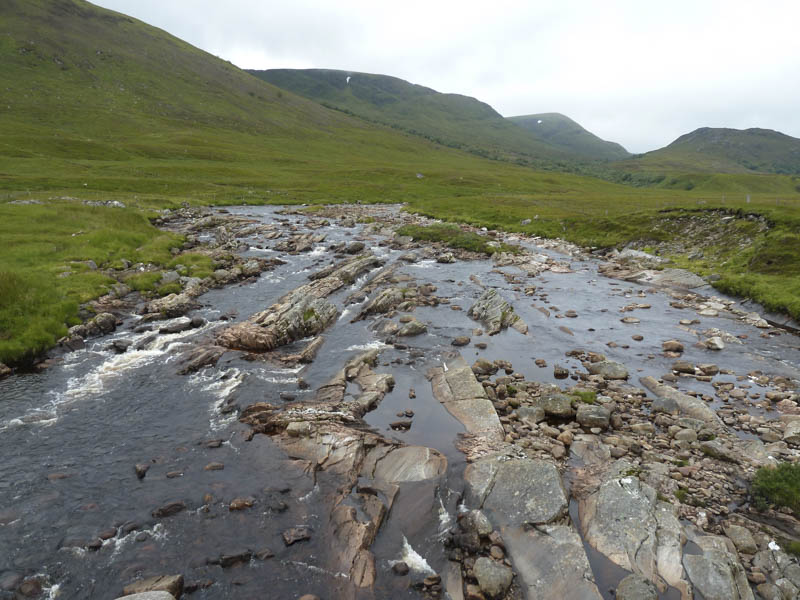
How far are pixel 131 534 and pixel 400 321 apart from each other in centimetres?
2155

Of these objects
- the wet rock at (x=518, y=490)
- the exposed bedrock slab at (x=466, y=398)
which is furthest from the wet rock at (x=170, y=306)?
the wet rock at (x=518, y=490)

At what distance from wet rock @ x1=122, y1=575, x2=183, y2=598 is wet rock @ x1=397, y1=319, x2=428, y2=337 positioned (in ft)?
66.9

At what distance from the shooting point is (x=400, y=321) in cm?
3225

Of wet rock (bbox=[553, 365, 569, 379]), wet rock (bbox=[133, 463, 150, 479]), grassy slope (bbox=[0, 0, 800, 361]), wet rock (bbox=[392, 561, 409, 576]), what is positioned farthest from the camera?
grassy slope (bbox=[0, 0, 800, 361])

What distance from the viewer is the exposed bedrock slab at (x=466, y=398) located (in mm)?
19531

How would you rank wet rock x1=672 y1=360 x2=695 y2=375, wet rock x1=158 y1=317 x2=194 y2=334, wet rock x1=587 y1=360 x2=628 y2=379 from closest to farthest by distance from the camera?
wet rock x1=587 y1=360 x2=628 y2=379
wet rock x1=672 y1=360 x2=695 y2=375
wet rock x1=158 y1=317 x2=194 y2=334

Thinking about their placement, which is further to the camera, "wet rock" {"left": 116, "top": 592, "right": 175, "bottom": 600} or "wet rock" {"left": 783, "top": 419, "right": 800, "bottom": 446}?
"wet rock" {"left": 783, "top": 419, "right": 800, "bottom": 446}

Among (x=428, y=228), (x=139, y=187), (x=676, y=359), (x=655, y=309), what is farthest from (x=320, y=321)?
(x=139, y=187)

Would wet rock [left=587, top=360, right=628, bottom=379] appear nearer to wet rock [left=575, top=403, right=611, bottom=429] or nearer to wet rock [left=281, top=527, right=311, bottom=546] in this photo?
wet rock [left=575, top=403, right=611, bottom=429]

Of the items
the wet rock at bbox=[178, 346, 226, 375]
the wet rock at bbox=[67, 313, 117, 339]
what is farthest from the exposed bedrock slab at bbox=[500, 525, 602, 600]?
the wet rock at bbox=[67, 313, 117, 339]

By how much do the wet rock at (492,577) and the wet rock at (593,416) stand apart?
9.48 m

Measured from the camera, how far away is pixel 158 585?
1166cm

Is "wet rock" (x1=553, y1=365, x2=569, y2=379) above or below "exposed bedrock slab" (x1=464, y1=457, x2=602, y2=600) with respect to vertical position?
above

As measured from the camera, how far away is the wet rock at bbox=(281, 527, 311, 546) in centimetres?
1351
